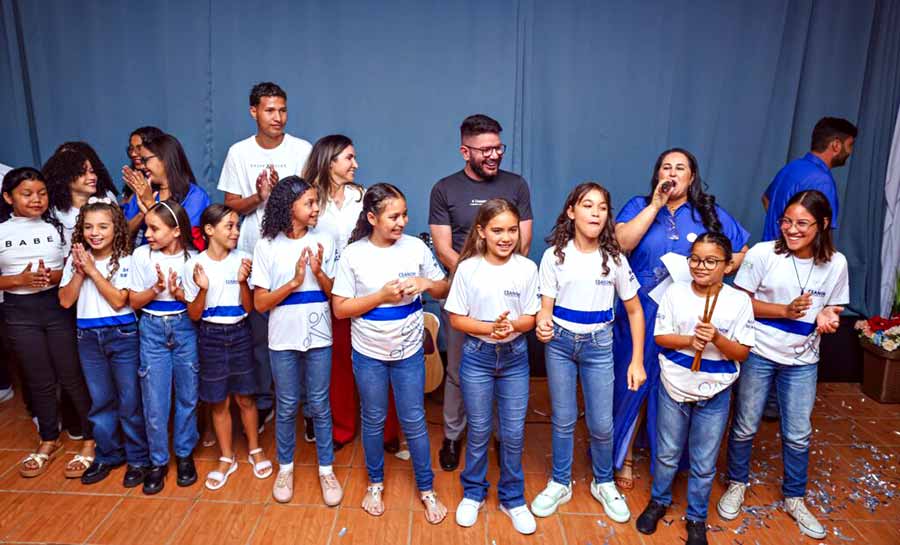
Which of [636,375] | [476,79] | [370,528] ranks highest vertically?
[476,79]

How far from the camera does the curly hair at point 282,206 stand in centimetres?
245

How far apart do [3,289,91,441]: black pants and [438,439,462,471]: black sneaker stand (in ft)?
5.24

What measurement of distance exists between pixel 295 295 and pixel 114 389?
0.95 meters

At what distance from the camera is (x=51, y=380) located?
2.87m

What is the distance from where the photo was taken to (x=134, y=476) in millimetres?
2758

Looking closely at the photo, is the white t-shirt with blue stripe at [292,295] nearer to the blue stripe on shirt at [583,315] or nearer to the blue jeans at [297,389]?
the blue jeans at [297,389]

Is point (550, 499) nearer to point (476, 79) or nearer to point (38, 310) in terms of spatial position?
point (38, 310)

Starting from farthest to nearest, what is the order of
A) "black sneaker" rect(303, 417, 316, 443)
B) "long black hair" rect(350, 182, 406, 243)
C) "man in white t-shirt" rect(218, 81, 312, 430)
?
"black sneaker" rect(303, 417, 316, 443), "man in white t-shirt" rect(218, 81, 312, 430), "long black hair" rect(350, 182, 406, 243)

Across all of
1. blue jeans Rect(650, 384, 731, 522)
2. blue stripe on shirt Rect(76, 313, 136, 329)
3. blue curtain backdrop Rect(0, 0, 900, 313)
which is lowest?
blue jeans Rect(650, 384, 731, 522)

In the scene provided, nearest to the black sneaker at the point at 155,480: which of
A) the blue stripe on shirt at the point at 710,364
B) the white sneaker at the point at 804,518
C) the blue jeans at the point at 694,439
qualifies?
the blue jeans at the point at 694,439


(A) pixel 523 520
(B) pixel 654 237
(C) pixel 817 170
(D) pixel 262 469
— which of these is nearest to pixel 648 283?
(B) pixel 654 237

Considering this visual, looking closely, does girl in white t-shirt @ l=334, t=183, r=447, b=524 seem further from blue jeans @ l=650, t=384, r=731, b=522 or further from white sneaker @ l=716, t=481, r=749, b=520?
white sneaker @ l=716, t=481, r=749, b=520

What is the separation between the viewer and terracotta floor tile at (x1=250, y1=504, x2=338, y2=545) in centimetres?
243

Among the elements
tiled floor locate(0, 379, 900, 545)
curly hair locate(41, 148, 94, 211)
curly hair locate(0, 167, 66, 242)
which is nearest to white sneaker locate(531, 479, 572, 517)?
tiled floor locate(0, 379, 900, 545)
